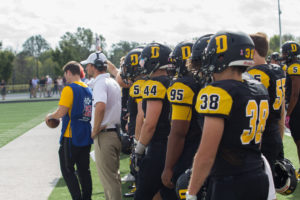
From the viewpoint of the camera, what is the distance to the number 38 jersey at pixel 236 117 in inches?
94.3

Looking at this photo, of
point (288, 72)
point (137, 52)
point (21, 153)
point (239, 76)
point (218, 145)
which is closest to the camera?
point (218, 145)

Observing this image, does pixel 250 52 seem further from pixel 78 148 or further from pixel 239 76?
pixel 78 148

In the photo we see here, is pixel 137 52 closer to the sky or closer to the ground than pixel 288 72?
closer to the sky

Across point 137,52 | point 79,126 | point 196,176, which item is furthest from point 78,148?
point 196,176

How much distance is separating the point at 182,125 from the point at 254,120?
2.57ft

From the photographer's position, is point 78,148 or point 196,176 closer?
point 196,176

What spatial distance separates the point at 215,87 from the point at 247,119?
0.30m

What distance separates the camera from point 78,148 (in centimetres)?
516

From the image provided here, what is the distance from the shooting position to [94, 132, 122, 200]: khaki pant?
4.88 meters

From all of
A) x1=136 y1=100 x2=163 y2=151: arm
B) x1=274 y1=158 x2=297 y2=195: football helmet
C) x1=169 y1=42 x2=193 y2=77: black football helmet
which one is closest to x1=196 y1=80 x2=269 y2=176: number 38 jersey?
x1=169 y1=42 x2=193 y2=77: black football helmet

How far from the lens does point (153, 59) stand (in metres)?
4.04

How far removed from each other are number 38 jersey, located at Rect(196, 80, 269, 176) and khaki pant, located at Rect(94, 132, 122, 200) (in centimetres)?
256

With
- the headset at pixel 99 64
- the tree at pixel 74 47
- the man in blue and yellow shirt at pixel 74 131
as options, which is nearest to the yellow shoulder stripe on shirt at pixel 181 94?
the headset at pixel 99 64

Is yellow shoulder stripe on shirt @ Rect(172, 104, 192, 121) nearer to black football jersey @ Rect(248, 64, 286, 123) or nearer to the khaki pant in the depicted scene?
black football jersey @ Rect(248, 64, 286, 123)
